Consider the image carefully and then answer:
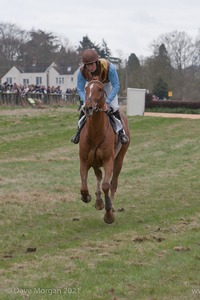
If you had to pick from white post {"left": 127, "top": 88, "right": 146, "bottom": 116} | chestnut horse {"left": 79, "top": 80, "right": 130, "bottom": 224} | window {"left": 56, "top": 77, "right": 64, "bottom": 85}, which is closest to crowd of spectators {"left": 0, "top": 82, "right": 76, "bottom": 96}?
white post {"left": 127, "top": 88, "right": 146, "bottom": 116}

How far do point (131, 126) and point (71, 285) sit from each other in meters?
28.9

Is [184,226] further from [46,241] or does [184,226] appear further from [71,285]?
[71,285]

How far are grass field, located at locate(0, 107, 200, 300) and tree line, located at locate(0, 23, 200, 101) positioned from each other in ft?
202

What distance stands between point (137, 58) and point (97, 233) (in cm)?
10533

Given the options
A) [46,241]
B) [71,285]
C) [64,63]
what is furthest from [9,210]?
[64,63]

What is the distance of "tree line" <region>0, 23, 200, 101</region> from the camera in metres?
85.1

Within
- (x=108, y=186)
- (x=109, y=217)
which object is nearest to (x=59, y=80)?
(x=109, y=217)

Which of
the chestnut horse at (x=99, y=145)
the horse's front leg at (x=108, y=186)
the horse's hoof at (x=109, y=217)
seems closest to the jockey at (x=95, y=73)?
the chestnut horse at (x=99, y=145)

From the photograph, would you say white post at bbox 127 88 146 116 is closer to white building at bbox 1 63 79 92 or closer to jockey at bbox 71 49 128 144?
jockey at bbox 71 49 128 144

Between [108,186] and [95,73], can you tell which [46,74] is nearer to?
[95,73]

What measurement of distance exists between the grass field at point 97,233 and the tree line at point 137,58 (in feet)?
202

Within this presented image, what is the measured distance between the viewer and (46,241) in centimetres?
867

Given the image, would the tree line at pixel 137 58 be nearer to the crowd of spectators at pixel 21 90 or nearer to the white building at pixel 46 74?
the white building at pixel 46 74

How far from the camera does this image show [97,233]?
9.30 m
